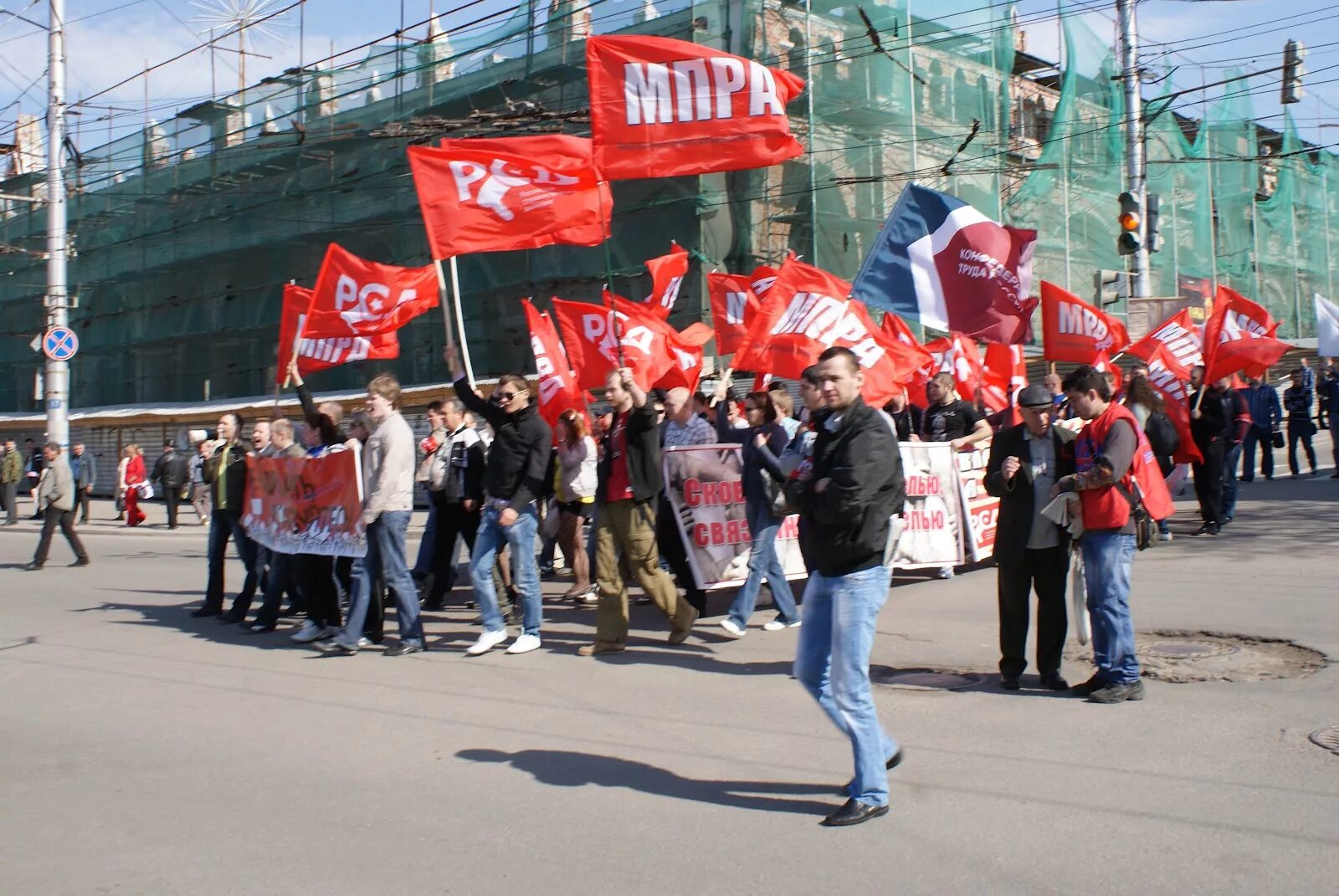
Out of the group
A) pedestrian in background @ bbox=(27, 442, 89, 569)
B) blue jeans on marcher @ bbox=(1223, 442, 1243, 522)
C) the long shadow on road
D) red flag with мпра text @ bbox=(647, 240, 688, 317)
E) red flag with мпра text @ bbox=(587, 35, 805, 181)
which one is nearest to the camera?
the long shadow on road

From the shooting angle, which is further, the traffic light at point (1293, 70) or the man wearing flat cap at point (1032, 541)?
the traffic light at point (1293, 70)

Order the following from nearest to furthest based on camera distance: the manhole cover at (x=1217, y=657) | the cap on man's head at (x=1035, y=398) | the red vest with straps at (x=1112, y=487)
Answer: the red vest with straps at (x=1112, y=487) → the cap on man's head at (x=1035, y=398) → the manhole cover at (x=1217, y=657)

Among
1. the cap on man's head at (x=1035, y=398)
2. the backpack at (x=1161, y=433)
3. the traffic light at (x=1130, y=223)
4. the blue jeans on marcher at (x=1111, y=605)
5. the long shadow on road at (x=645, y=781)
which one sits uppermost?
the traffic light at (x=1130, y=223)

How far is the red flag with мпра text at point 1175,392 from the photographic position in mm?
12609

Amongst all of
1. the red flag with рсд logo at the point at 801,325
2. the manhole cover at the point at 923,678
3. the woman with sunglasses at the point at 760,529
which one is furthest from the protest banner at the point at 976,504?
the manhole cover at the point at 923,678

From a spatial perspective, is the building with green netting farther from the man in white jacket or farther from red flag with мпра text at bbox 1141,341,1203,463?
the man in white jacket

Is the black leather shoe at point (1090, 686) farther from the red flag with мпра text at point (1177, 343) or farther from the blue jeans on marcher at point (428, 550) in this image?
the red flag with мпра text at point (1177, 343)

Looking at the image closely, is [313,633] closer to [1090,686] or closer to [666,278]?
[1090,686]

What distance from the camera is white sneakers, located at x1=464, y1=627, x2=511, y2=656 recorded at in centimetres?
867

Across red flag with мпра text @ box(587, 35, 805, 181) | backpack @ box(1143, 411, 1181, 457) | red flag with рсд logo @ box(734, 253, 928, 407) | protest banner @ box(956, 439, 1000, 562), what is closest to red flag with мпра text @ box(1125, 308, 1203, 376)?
backpack @ box(1143, 411, 1181, 457)

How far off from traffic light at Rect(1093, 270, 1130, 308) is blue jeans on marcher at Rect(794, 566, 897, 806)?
48.2ft

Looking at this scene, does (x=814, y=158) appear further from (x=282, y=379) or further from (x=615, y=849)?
(x=615, y=849)

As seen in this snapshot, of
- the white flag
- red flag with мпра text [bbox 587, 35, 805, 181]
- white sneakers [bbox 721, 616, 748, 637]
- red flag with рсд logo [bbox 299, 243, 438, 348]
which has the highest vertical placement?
red flag with мпра text [bbox 587, 35, 805, 181]

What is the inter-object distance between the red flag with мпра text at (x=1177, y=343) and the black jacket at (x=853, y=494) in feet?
30.8
